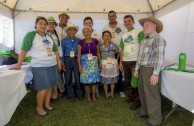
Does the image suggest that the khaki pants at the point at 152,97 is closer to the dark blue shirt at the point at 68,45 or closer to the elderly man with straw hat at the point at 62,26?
the dark blue shirt at the point at 68,45

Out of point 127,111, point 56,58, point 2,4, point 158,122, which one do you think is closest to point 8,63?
point 56,58

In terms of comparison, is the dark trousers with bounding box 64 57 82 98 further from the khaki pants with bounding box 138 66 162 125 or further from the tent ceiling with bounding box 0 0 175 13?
the tent ceiling with bounding box 0 0 175 13

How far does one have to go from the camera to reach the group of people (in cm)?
245

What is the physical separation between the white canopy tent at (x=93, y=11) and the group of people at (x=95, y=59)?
3.84 feet

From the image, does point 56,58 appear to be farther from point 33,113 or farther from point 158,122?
point 158,122

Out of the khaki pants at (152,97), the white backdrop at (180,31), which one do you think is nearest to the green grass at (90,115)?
the khaki pants at (152,97)

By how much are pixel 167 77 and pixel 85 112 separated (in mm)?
1340

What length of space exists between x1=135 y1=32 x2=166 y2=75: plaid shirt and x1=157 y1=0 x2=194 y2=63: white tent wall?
1218 millimetres

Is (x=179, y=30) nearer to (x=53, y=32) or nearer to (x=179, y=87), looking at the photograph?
(x=179, y=87)

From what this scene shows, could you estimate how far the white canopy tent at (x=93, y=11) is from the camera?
4141mm

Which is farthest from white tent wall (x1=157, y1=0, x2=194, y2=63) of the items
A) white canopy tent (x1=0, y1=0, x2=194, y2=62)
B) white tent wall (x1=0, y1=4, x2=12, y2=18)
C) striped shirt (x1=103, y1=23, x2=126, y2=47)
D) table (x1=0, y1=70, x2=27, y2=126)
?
white tent wall (x1=0, y1=4, x2=12, y2=18)

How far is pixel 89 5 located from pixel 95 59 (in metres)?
1.95

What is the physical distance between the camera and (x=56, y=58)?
10.2 ft

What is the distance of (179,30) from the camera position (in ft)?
12.6
